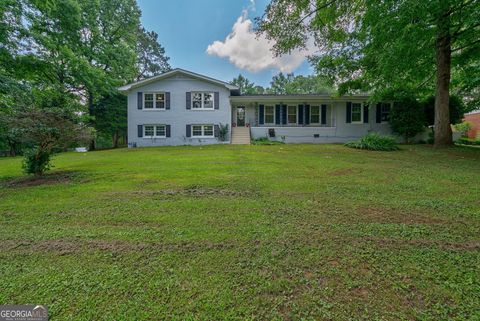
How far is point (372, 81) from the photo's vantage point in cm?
1306

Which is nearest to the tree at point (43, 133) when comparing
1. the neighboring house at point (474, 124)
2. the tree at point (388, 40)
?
the tree at point (388, 40)

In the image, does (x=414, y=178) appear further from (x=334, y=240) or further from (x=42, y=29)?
(x=42, y=29)

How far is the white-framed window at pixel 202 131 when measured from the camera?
17.8 meters

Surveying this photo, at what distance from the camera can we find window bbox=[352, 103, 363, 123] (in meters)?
17.8

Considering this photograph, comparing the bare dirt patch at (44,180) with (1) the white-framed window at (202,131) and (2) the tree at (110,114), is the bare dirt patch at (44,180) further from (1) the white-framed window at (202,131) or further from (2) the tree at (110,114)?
(2) the tree at (110,114)

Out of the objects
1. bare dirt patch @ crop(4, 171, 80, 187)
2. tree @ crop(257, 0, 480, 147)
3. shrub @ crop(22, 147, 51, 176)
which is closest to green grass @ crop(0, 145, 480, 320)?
bare dirt patch @ crop(4, 171, 80, 187)

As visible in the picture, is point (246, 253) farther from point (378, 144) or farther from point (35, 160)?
point (378, 144)

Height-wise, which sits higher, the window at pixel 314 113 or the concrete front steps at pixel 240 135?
the window at pixel 314 113

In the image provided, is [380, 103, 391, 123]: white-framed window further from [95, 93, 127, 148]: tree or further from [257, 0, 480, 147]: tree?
[95, 93, 127, 148]: tree

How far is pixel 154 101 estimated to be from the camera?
17.7 m

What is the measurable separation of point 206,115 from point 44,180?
12366mm

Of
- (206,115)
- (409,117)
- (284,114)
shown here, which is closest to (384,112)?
(409,117)

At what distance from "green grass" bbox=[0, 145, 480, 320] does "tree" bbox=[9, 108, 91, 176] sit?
2.11 metres

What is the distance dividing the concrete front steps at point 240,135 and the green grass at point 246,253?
1231cm
